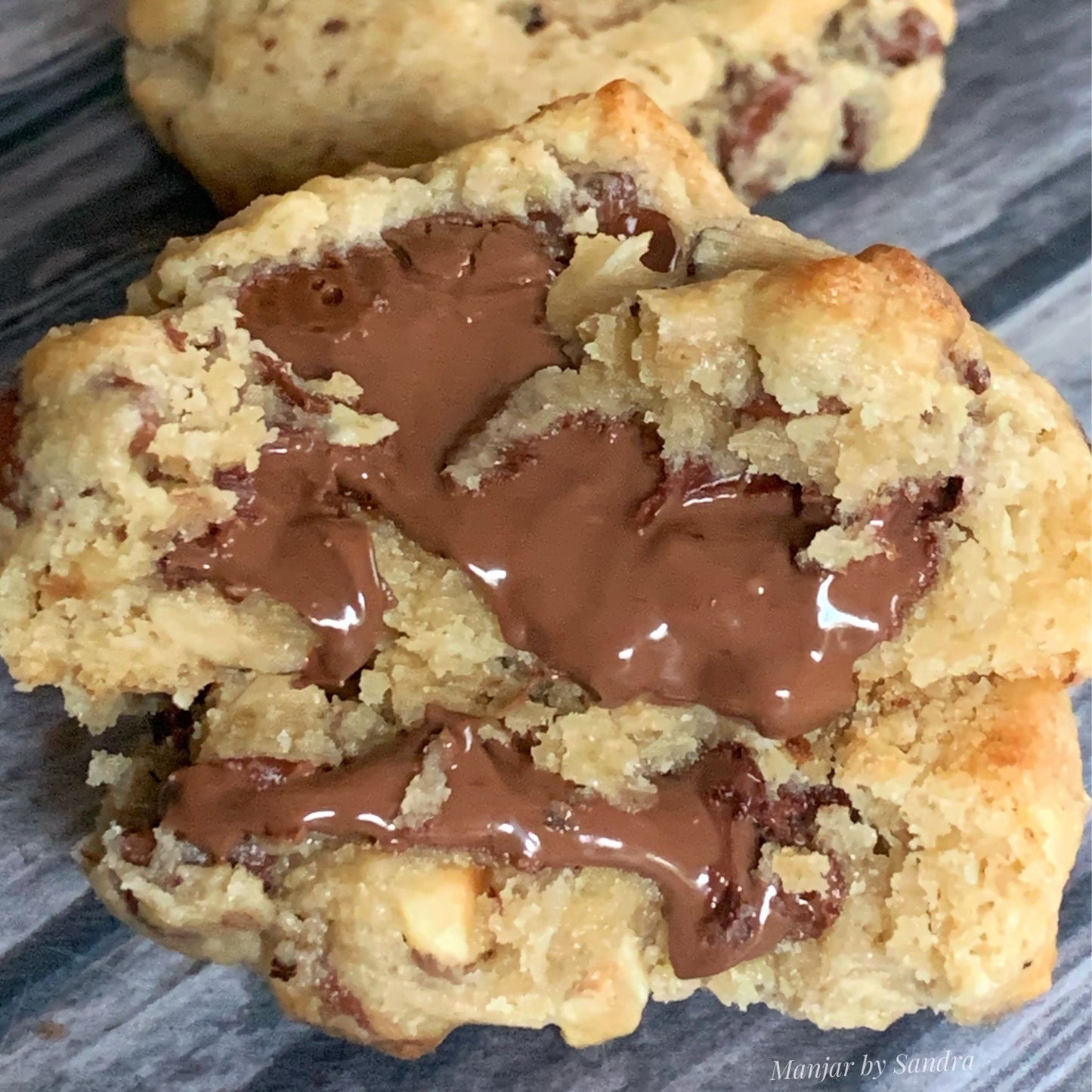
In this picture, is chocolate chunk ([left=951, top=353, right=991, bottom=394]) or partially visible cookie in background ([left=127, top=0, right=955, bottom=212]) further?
partially visible cookie in background ([left=127, top=0, right=955, bottom=212])

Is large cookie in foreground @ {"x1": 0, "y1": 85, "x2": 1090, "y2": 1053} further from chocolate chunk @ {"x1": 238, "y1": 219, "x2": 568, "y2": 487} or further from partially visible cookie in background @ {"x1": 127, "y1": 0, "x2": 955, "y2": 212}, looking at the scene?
partially visible cookie in background @ {"x1": 127, "y1": 0, "x2": 955, "y2": 212}

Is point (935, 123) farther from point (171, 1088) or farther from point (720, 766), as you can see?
point (171, 1088)

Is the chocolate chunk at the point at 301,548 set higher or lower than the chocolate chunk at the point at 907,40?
higher

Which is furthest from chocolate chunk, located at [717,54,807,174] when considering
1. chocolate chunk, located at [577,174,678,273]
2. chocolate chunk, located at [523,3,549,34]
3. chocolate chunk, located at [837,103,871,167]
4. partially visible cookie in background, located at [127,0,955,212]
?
chocolate chunk, located at [577,174,678,273]

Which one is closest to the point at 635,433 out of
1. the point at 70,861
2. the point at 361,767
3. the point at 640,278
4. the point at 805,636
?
the point at 640,278

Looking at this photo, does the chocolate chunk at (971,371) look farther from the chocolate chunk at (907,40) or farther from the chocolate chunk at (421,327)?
the chocolate chunk at (907,40)

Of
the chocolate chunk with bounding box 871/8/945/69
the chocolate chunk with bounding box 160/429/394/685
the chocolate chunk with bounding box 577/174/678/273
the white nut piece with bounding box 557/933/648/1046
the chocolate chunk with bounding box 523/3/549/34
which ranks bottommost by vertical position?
the white nut piece with bounding box 557/933/648/1046

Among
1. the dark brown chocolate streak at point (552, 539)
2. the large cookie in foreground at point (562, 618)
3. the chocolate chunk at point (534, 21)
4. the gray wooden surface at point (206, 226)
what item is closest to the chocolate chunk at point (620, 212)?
the large cookie in foreground at point (562, 618)
